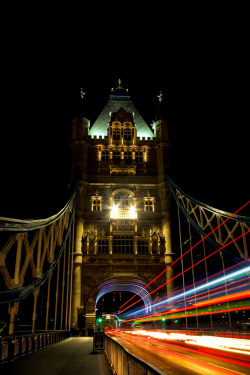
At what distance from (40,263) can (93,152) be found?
2212cm

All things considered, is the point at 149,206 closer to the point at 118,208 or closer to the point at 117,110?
the point at 118,208

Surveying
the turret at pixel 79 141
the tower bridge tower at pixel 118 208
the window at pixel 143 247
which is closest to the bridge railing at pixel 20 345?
the tower bridge tower at pixel 118 208

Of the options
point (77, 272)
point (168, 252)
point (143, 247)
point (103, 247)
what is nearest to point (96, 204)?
point (103, 247)

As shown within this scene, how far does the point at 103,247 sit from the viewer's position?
112 feet

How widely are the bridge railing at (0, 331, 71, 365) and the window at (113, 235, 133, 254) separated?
16334 mm

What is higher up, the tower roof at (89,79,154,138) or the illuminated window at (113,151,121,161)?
the tower roof at (89,79,154,138)

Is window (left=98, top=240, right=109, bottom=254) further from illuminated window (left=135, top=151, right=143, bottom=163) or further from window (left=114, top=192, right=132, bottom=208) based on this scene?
illuminated window (left=135, top=151, right=143, bottom=163)

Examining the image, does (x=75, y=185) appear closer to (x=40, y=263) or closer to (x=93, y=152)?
(x=93, y=152)

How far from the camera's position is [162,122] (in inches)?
1610

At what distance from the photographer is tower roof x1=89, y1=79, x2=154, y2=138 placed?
136ft

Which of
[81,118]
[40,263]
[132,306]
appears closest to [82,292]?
[40,263]

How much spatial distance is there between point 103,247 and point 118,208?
14.0 ft

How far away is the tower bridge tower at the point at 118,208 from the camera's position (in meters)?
32.9

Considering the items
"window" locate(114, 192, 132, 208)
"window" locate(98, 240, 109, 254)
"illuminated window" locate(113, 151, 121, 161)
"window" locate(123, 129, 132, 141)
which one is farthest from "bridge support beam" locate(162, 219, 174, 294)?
"window" locate(123, 129, 132, 141)
